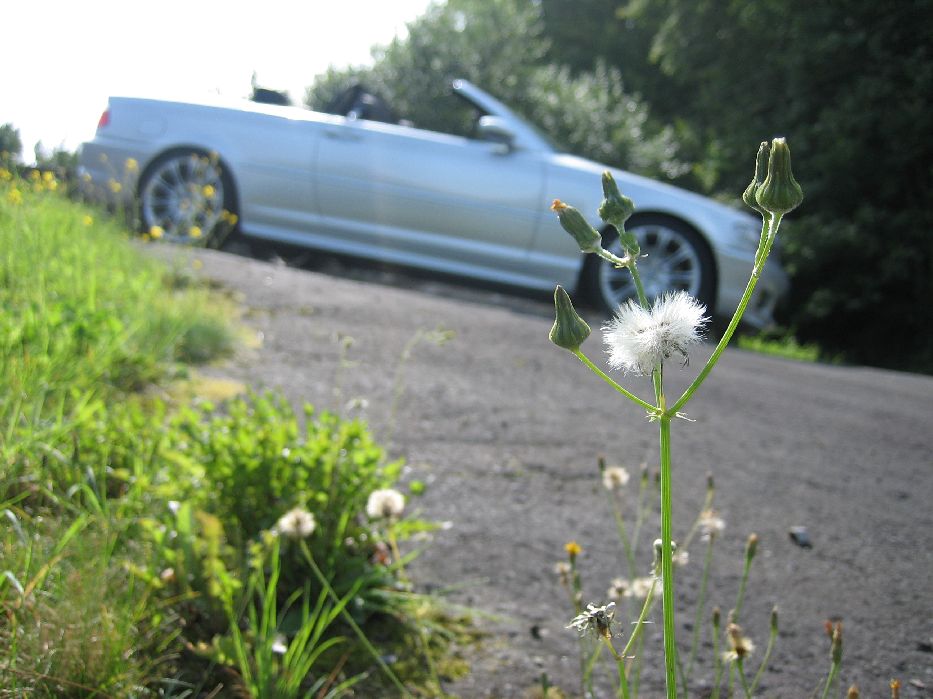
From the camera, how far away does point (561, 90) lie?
1510 centimetres

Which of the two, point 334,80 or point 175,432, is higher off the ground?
point 334,80

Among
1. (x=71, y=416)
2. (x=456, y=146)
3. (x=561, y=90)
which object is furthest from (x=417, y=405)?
(x=561, y=90)

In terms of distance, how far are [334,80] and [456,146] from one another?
1022cm

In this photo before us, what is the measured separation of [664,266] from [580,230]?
5.86 m

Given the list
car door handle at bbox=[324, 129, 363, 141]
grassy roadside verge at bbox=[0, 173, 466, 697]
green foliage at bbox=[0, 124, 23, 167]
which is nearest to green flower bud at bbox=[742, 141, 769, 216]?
grassy roadside verge at bbox=[0, 173, 466, 697]

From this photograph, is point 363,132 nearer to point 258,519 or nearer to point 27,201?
point 27,201

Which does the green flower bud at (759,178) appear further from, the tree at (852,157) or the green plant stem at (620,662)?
the tree at (852,157)

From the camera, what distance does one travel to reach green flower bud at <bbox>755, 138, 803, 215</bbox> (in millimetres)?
804

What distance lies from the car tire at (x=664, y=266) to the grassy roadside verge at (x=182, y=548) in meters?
4.37

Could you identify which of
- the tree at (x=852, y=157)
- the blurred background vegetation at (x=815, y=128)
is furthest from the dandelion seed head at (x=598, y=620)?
the tree at (x=852, y=157)

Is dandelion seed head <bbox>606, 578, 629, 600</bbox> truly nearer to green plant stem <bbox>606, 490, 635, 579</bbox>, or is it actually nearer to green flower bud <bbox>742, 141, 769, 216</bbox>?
green plant stem <bbox>606, 490, 635, 579</bbox>

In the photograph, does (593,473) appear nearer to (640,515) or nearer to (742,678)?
(640,515)

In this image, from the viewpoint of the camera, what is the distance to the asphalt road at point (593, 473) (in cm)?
200

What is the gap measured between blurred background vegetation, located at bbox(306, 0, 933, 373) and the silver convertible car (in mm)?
3010
